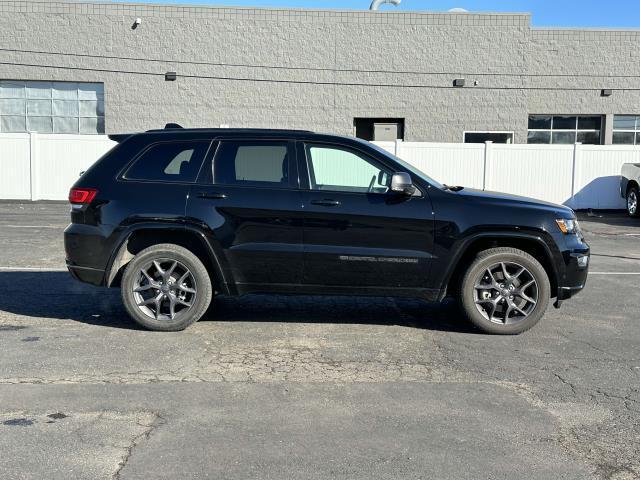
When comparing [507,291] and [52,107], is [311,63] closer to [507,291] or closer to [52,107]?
[52,107]

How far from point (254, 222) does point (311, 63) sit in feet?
64.3

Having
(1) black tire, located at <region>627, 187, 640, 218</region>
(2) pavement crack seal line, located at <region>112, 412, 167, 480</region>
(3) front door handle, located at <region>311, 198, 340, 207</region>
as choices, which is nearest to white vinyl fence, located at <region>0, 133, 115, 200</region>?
(1) black tire, located at <region>627, 187, 640, 218</region>

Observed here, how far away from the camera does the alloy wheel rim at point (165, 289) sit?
6.35 meters

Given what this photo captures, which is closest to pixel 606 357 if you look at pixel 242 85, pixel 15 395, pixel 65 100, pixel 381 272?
pixel 381 272

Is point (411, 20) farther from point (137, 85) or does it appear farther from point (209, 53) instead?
point (137, 85)

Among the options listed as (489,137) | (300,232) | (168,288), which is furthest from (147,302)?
(489,137)

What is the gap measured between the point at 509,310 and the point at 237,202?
2.80m

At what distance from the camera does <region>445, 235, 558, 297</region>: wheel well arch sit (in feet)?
20.8

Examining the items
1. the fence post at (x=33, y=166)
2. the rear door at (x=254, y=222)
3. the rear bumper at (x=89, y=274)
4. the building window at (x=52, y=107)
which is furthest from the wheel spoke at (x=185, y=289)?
the building window at (x=52, y=107)

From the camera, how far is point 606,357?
226 inches

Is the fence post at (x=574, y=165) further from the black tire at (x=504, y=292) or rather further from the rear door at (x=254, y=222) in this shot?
the rear door at (x=254, y=222)

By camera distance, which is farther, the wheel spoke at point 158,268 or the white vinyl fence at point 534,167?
the white vinyl fence at point 534,167

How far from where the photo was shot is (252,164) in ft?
21.3

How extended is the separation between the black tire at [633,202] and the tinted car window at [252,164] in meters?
15.1
